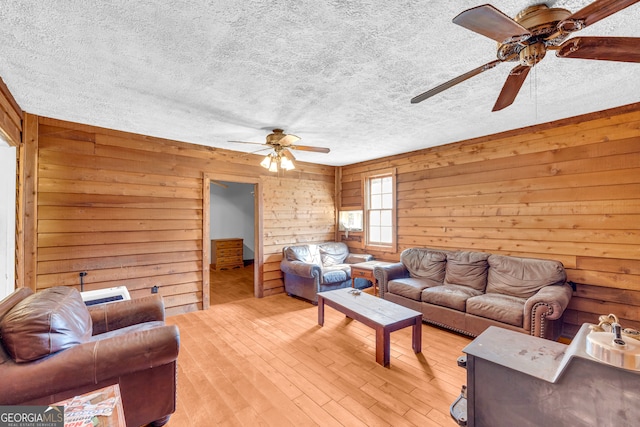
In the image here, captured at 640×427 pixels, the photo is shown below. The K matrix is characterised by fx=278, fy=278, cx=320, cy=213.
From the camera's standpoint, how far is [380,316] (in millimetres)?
2771

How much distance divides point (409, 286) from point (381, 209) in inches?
75.5

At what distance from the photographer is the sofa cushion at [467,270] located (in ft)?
12.1

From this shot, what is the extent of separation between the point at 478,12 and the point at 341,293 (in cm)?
303

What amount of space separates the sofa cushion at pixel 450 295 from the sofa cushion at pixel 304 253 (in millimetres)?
2093

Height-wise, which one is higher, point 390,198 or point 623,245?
point 390,198

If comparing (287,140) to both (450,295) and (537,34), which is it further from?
(450,295)

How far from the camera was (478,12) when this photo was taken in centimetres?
116

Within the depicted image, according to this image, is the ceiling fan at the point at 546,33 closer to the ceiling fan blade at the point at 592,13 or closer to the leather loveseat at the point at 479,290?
the ceiling fan blade at the point at 592,13

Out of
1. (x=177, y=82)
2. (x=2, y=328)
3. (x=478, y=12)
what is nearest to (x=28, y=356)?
(x=2, y=328)

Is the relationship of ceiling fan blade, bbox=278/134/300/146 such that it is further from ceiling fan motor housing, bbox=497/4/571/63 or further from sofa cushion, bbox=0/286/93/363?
sofa cushion, bbox=0/286/93/363

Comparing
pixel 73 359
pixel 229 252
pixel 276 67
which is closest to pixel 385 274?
pixel 276 67

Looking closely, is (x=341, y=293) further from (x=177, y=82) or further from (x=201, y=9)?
(x=201, y=9)

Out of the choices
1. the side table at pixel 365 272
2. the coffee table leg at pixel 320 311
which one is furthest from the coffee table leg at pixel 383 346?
the side table at pixel 365 272

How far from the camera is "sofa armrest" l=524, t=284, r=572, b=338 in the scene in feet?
8.60
